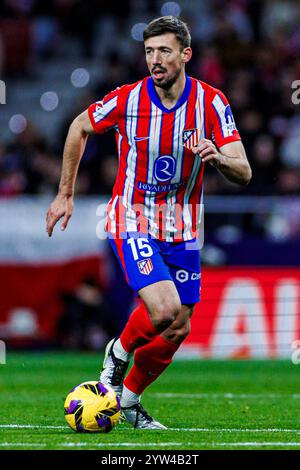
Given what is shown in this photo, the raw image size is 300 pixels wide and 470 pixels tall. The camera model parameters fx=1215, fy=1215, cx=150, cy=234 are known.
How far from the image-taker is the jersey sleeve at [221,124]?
24.2 ft

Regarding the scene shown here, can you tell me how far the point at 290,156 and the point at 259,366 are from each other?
3.69 metres

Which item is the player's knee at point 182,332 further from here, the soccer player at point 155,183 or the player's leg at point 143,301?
the player's leg at point 143,301

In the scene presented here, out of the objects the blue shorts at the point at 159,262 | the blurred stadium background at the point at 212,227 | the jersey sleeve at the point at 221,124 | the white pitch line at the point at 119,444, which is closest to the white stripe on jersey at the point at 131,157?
the blue shorts at the point at 159,262

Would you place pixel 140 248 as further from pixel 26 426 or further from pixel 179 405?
pixel 179 405

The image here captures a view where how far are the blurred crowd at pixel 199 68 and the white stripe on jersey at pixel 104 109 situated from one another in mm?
6986

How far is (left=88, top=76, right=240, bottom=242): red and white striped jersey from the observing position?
295 inches

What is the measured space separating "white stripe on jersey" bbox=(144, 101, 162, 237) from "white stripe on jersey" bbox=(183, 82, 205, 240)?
20cm

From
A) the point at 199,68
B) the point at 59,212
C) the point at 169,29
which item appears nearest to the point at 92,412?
the point at 59,212

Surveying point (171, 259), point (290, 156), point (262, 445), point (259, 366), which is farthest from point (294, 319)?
point (262, 445)

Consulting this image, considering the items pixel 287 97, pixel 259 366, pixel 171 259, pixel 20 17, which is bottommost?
pixel 259 366

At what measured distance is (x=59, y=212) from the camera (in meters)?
7.45

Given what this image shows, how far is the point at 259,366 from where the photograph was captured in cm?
1251
